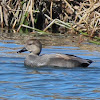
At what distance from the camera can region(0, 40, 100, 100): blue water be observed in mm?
6727

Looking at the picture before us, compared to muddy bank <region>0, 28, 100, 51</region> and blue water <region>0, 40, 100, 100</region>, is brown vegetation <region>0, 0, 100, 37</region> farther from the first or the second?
blue water <region>0, 40, 100, 100</region>

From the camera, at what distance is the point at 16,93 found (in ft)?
22.4

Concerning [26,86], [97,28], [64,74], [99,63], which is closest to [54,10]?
[97,28]

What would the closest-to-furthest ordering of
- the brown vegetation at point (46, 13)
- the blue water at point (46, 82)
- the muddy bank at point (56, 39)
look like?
the blue water at point (46, 82), the muddy bank at point (56, 39), the brown vegetation at point (46, 13)

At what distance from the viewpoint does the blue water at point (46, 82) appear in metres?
6.73

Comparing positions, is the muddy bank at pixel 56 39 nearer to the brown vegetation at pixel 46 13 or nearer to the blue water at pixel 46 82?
the brown vegetation at pixel 46 13

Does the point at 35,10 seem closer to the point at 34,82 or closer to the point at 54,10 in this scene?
the point at 54,10

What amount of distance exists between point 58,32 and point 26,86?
7.78 m

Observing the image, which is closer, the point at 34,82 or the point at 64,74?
the point at 34,82

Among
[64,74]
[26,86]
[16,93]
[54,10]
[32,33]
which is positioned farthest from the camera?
[54,10]

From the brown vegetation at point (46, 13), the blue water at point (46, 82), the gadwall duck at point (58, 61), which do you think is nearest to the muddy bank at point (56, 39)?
the brown vegetation at point (46, 13)

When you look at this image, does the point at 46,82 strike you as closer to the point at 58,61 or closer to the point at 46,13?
the point at 58,61

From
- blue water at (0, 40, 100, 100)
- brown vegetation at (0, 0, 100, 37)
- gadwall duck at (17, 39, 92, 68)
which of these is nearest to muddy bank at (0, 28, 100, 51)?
brown vegetation at (0, 0, 100, 37)

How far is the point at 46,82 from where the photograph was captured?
7.66 meters
